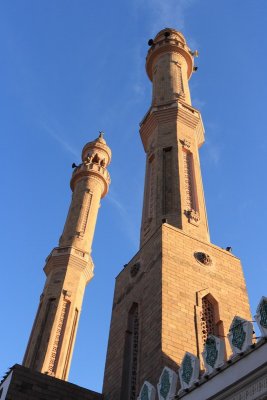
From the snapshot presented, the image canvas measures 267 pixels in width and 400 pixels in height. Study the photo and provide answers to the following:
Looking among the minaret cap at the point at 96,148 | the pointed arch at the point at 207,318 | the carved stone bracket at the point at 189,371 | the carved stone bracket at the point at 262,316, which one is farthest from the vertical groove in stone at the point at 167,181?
the minaret cap at the point at 96,148

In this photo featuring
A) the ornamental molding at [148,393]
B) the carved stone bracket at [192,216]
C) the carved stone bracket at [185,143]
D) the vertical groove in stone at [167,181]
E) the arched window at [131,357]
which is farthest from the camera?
the carved stone bracket at [185,143]

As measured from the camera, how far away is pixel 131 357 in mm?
12977

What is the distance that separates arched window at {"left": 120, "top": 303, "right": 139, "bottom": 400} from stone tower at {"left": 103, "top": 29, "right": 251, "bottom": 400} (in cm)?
2

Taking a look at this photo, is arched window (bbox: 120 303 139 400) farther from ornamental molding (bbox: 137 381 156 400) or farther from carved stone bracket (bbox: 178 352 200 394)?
carved stone bracket (bbox: 178 352 200 394)

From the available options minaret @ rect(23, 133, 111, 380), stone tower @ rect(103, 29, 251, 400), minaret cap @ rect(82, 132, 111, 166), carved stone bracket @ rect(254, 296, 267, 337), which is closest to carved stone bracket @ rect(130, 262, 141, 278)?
stone tower @ rect(103, 29, 251, 400)

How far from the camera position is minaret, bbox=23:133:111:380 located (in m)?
20.3

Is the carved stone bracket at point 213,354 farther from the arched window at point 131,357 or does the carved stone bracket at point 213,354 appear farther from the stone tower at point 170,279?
the arched window at point 131,357

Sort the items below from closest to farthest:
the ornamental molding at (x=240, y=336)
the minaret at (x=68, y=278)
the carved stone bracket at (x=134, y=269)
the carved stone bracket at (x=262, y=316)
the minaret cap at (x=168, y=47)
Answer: the carved stone bracket at (x=262, y=316), the ornamental molding at (x=240, y=336), the carved stone bracket at (x=134, y=269), the minaret at (x=68, y=278), the minaret cap at (x=168, y=47)

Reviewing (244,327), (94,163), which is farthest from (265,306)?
(94,163)

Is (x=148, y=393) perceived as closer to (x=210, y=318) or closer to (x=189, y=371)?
(x=189, y=371)

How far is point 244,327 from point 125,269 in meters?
7.50

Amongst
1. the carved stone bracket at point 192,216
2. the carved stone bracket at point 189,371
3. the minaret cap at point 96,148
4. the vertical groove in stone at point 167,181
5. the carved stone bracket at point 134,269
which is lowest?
the carved stone bracket at point 189,371

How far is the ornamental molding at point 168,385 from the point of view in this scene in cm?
909

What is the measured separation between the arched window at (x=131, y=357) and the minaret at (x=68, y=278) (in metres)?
7.09
